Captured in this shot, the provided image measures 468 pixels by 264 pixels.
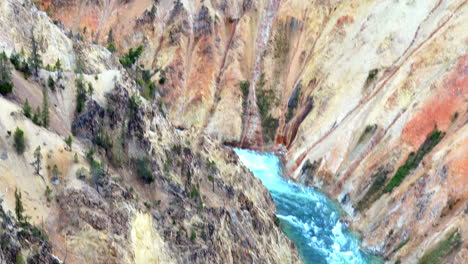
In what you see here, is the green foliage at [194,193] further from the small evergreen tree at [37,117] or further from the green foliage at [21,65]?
the green foliage at [21,65]

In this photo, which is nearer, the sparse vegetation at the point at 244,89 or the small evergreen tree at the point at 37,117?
the small evergreen tree at the point at 37,117

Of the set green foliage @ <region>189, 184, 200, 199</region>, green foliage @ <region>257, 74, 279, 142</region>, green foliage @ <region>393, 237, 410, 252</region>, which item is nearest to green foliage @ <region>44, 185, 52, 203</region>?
green foliage @ <region>189, 184, 200, 199</region>

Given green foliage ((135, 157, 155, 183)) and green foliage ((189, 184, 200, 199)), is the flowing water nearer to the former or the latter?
green foliage ((189, 184, 200, 199))

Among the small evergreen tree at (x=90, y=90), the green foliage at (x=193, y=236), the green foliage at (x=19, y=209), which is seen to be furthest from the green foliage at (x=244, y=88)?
the green foliage at (x=19, y=209)

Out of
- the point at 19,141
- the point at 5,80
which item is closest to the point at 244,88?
the point at 5,80

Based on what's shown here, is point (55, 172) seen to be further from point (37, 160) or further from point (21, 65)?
Answer: point (21, 65)

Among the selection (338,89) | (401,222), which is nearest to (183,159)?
(401,222)

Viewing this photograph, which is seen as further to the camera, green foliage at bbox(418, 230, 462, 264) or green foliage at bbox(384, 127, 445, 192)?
green foliage at bbox(384, 127, 445, 192)
